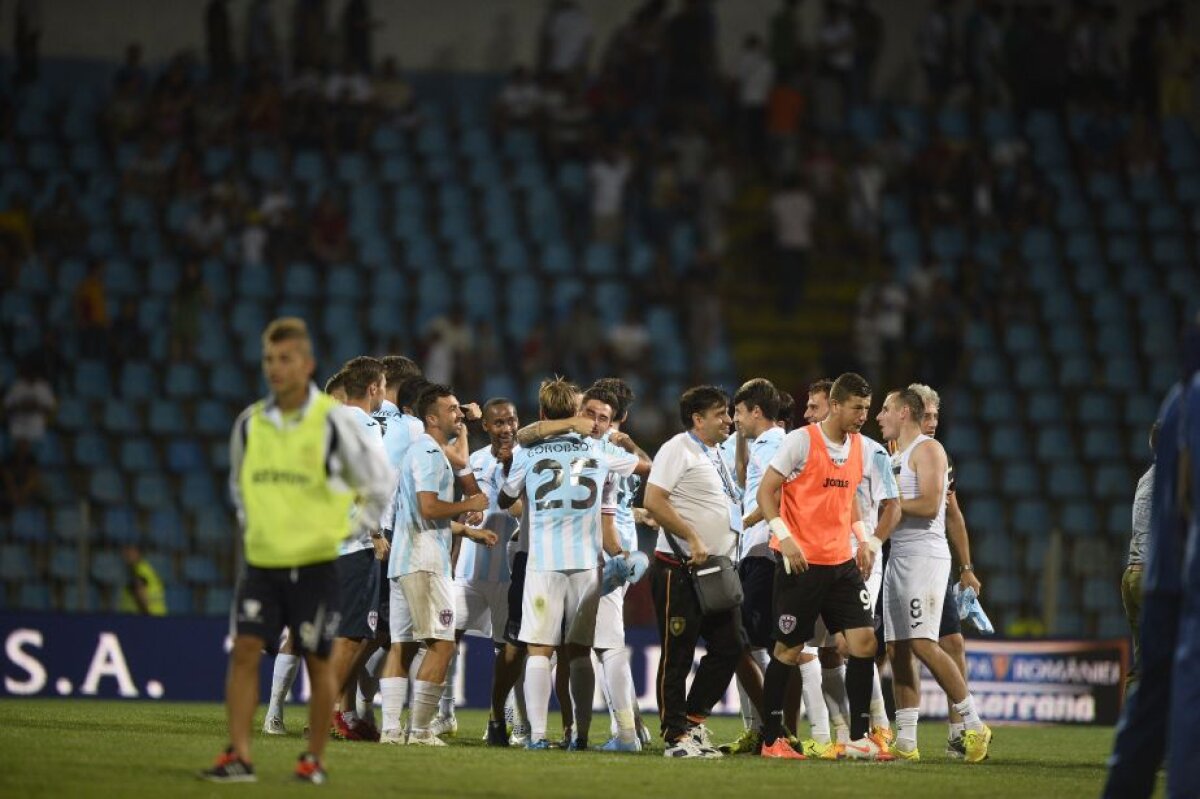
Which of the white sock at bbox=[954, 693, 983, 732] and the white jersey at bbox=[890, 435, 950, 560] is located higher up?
the white jersey at bbox=[890, 435, 950, 560]

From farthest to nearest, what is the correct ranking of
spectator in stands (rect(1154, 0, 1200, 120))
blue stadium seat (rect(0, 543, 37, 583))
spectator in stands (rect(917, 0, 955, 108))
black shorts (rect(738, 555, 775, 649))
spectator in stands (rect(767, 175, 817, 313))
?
spectator in stands (rect(1154, 0, 1200, 120))
spectator in stands (rect(917, 0, 955, 108))
spectator in stands (rect(767, 175, 817, 313))
blue stadium seat (rect(0, 543, 37, 583))
black shorts (rect(738, 555, 775, 649))

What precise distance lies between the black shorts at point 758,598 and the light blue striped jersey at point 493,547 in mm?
1684

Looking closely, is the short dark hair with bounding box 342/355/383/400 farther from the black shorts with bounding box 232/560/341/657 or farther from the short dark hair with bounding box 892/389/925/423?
the short dark hair with bounding box 892/389/925/423

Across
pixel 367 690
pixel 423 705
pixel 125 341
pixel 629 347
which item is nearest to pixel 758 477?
pixel 423 705

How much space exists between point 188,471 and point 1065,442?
416 inches

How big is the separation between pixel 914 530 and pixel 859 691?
1.13m

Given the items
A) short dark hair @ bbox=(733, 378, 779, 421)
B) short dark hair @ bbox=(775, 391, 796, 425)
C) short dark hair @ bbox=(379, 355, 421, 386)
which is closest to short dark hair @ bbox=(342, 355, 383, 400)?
short dark hair @ bbox=(379, 355, 421, 386)

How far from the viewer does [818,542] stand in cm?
1167

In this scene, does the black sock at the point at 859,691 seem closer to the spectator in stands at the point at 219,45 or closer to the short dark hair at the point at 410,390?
the short dark hair at the point at 410,390

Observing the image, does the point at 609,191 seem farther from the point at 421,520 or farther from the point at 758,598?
the point at 421,520

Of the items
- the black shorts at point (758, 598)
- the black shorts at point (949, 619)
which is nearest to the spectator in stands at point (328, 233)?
the black shorts at point (758, 598)

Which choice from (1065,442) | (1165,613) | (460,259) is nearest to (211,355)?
(460,259)

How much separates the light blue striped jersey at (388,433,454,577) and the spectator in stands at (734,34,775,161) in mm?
14721

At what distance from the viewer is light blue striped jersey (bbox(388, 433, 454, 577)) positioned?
39.5 ft
